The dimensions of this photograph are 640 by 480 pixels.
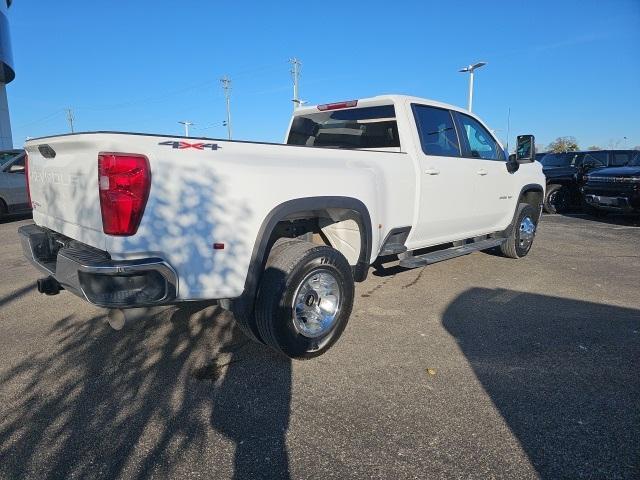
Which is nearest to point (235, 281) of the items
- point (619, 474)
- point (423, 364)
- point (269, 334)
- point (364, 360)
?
point (269, 334)

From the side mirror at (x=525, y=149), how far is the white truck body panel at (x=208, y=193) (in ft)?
8.27

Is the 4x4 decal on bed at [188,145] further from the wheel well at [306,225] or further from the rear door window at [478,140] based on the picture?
the rear door window at [478,140]

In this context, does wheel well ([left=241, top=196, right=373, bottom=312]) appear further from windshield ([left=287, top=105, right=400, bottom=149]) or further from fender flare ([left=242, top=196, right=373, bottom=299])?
windshield ([left=287, top=105, right=400, bottom=149])

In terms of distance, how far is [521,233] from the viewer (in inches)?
259

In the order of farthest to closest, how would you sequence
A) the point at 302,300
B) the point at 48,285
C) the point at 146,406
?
1. the point at 302,300
2. the point at 48,285
3. the point at 146,406

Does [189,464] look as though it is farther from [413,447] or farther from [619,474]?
[619,474]

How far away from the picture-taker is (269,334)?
307 cm

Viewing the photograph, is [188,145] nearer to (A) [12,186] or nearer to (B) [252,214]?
(B) [252,214]

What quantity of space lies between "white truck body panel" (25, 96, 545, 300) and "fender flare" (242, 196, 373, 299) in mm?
35

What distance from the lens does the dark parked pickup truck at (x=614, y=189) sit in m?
9.64

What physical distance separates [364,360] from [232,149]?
70.8 inches

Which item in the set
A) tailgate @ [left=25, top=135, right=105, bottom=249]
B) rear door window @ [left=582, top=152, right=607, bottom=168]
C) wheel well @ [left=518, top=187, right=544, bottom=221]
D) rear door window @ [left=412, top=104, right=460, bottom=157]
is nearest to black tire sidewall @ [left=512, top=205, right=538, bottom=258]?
wheel well @ [left=518, top=187, right=544, bottom=221]

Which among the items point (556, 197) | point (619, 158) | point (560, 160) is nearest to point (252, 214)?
point (556, 197)

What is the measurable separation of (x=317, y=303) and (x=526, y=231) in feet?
14.8
